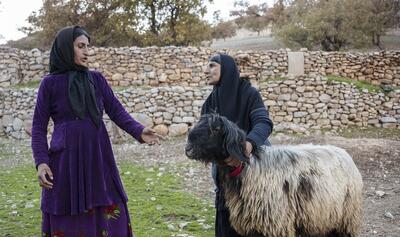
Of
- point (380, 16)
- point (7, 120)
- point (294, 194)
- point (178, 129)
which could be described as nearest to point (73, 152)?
point (294, 194)

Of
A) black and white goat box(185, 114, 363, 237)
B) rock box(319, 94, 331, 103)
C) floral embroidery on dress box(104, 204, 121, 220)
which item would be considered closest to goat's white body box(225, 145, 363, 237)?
black and white goat box(185, 114, 363, 237)

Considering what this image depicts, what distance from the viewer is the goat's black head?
3055mm

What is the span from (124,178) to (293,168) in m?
4.81

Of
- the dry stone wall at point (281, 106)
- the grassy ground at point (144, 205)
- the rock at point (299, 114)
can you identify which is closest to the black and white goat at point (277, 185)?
the grassy ground at point (144, 205)

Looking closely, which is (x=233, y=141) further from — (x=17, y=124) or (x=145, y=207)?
(x=17, y=124)

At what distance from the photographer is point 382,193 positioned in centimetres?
658

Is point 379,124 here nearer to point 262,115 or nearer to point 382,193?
point 382,193

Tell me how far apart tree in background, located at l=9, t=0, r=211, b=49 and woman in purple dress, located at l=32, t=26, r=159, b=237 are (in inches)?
624

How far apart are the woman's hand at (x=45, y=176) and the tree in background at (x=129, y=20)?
53.1 feet

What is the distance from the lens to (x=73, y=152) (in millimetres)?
2887

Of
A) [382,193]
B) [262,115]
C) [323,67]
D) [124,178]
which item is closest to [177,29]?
[323,67]

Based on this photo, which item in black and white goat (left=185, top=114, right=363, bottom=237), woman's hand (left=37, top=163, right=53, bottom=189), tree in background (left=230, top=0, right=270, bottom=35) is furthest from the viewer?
tree in background (left=230, top=0, right=270, bottom=35)

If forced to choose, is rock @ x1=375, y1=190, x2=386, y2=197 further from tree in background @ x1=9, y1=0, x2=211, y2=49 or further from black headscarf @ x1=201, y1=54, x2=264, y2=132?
tree in background @ x1=9, y1=0, x2=211, y2=49

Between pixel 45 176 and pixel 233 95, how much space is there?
1.53m
